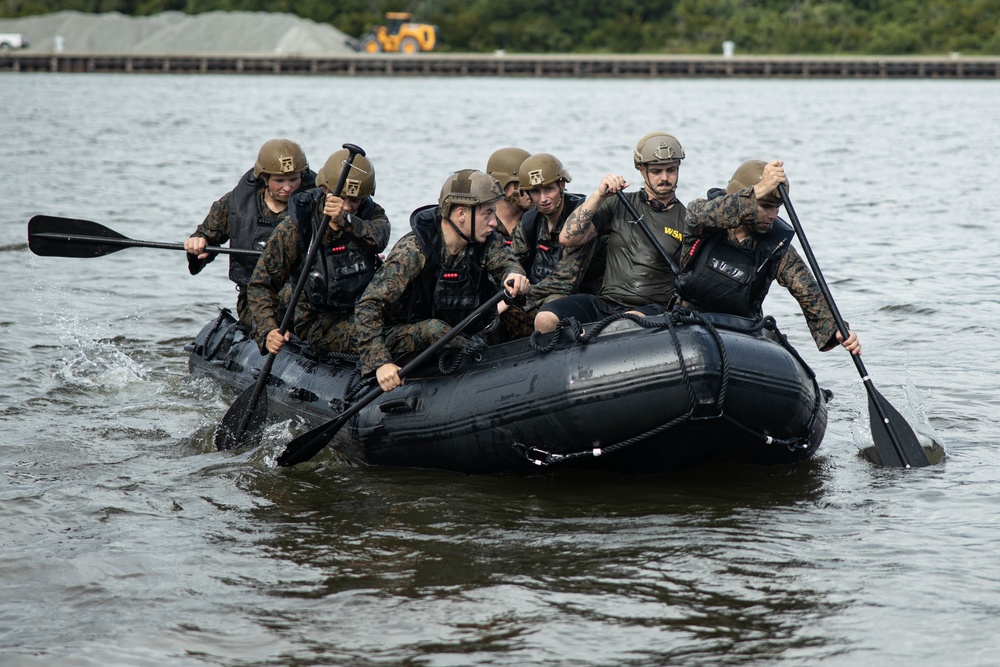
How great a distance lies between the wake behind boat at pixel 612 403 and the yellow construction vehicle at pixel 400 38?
60.0 m

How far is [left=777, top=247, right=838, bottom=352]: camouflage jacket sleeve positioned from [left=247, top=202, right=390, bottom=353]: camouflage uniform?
2.30 meters

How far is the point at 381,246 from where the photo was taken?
7320 mm

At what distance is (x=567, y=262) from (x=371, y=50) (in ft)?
199

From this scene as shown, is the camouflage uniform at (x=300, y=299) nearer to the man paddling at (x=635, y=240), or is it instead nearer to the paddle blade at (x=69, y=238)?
the man paddling at (x=635, y=240)

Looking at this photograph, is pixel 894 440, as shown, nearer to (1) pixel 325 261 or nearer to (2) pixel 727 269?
(2) pixel 727 269

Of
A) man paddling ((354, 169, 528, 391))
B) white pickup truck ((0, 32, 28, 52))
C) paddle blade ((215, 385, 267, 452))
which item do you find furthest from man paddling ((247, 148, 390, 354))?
white pickup truck ((0, 32, 28, 52))

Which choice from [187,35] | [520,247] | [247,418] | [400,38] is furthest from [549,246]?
[187,35]

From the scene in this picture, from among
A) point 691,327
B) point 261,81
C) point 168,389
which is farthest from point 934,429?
point 261,81

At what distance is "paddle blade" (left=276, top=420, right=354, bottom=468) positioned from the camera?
22.9 feet

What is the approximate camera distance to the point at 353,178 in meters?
7.11

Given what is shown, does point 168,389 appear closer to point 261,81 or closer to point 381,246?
point 381,246

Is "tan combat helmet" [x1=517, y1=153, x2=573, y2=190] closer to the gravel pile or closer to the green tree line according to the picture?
the green tree line

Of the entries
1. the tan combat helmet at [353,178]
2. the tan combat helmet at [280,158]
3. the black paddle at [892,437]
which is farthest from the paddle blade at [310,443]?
the black paddle at [892,437]

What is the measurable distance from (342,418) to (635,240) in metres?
1.91
